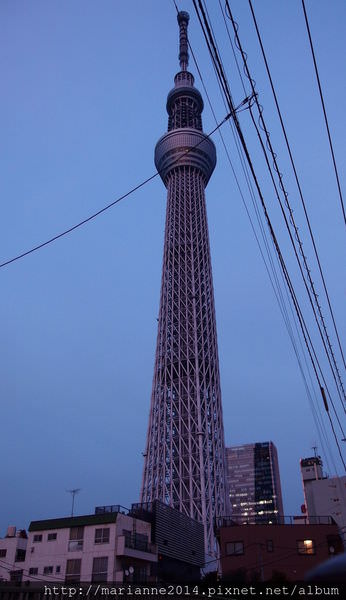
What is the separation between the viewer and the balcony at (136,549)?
34.7 meters

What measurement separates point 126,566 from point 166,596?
73.4 ft

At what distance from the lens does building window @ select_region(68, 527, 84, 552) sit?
3619cm

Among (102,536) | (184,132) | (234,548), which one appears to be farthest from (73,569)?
(184,132)

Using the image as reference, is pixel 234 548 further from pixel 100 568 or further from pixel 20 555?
pixel 20 555

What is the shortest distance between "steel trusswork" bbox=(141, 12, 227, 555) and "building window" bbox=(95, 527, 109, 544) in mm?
25892

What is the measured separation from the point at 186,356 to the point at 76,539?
40694mm

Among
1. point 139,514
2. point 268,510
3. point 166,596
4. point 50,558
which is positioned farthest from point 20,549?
point 268,510

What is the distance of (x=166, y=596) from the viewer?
15.5m

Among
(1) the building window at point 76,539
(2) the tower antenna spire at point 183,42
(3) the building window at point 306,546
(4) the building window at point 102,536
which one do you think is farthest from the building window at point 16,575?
(2) the tower antenna spire at point 183,42

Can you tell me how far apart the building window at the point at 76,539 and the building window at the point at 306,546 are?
51.4 feet

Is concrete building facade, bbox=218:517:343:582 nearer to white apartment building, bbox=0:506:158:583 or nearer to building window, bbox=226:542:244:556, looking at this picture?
building window, bbox=226:542:244:556

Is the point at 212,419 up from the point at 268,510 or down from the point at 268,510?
down

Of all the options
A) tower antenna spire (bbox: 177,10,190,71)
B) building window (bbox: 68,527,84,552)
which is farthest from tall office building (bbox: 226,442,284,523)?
building window (bbox: 68,527,84,552)

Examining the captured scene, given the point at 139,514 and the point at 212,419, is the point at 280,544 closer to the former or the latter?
the point at 139,514
